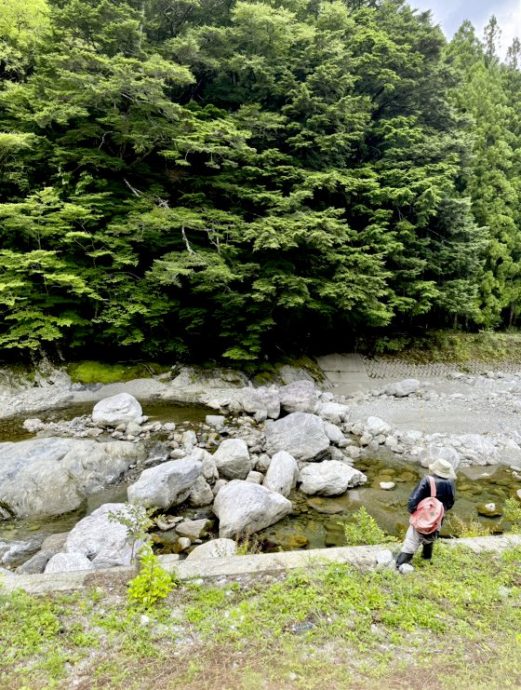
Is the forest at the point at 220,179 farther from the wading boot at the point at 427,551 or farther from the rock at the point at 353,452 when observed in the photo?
the wading boot at the point at 427,551

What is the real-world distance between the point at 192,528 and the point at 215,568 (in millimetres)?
2061

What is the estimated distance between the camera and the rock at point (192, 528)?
17.7ft

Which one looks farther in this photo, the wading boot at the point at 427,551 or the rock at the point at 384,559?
the wading boot at the point at 427,551

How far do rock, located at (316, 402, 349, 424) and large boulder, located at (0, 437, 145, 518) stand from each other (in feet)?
16.6

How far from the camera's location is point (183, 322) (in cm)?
1252

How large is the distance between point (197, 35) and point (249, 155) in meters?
4.38

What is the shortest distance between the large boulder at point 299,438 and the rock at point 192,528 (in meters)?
2.64

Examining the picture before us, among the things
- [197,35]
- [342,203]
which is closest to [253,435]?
[342,203]

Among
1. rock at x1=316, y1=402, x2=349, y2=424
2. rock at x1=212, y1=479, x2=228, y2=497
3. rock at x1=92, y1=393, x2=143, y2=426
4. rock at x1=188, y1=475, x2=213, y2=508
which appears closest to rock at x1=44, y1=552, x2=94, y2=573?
rock at x1=188, y1=475, x2=213, y2=508

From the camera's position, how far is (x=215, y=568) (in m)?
3.58

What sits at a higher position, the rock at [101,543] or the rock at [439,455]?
the rock at [439,455]

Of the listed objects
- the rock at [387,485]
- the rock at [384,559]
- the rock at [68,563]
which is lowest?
the rock at [387,485]

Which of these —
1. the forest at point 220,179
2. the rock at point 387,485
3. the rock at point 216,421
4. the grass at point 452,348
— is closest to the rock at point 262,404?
the rock at point 216,421

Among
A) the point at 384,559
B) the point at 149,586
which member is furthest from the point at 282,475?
the point at 149,586
